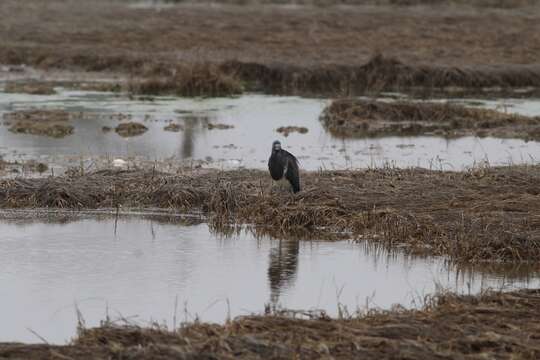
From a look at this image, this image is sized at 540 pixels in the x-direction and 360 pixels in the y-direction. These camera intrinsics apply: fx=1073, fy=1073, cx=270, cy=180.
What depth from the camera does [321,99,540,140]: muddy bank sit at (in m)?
21.2

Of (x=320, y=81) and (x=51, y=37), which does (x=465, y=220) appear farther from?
(x=51, y=37)

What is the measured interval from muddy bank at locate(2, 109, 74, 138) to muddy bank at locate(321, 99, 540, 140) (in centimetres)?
530

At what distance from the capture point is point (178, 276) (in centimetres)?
1075

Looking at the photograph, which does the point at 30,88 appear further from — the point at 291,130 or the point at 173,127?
the point at 291,130

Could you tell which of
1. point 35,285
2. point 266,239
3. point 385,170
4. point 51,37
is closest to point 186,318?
point 35,285

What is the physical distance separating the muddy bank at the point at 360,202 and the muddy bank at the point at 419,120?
6482mm

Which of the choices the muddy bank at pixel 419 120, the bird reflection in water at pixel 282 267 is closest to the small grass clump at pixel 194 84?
the muddy bank at pixel 419 120

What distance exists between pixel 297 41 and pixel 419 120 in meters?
12.6

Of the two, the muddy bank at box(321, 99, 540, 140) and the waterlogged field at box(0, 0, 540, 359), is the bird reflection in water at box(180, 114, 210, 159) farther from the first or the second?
the muddy bank at box(321, 99, 540, 140)

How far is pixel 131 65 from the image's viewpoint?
30969mm

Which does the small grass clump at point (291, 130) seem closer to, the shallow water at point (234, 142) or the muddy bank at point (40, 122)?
the shallow water at point (234, 142)

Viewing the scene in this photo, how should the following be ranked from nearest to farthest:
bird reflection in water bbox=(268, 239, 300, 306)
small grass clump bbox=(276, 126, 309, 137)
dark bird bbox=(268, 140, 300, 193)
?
bird reflection in water bbox=(268, 239, 300, 306)
dark bird bbox=(268, 140, 300, 193)
small grass clump bbox=(276, 126, 309, 137)

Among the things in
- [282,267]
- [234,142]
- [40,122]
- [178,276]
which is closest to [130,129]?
[40,122]

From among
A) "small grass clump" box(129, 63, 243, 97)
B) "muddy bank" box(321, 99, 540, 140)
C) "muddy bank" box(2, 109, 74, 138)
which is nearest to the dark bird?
"muddy bank" box(321, 99, 540, 140)
